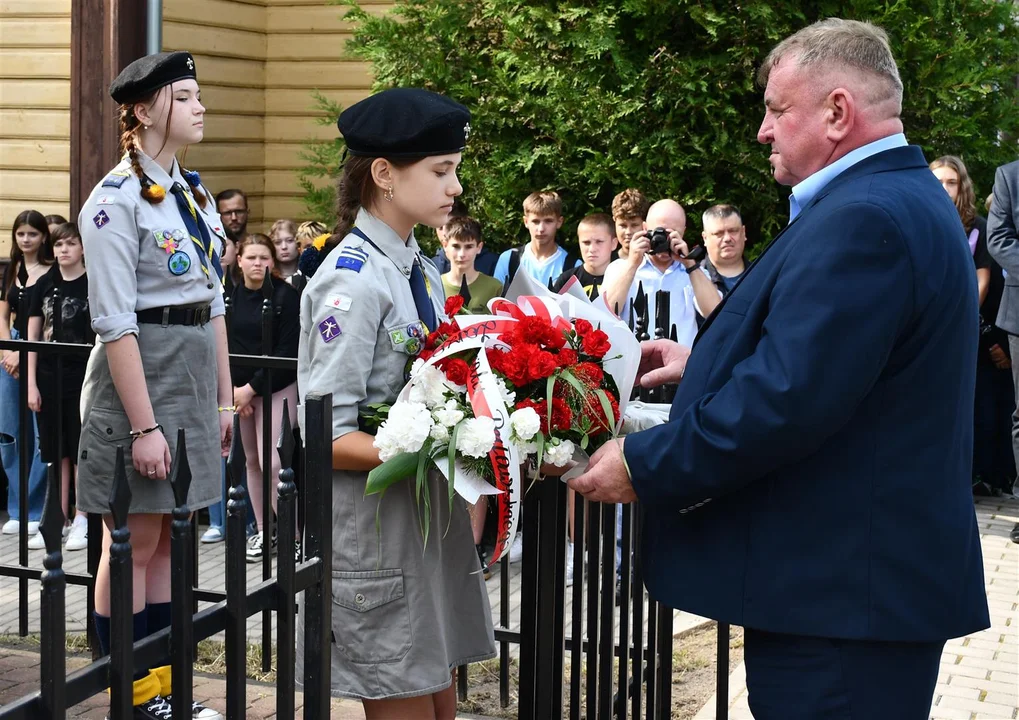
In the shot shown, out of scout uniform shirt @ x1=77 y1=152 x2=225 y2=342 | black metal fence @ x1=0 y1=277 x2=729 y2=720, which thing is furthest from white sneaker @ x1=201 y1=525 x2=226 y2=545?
black metal fence @ x1=0 y1=277 x2=729 y2=720

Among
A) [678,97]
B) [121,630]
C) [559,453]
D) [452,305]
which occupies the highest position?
[678,97]

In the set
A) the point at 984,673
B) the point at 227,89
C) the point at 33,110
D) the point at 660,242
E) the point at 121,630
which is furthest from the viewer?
the point at 227,89

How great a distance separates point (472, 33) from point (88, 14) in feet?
9.21

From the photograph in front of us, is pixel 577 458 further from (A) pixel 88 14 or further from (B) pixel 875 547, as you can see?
(A) pixel 88 14

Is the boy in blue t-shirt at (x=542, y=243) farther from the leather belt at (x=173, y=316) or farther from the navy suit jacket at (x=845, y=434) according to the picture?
the navy suit jacket at (x=845, y=434)

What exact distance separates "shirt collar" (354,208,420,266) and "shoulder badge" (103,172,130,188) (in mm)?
1227

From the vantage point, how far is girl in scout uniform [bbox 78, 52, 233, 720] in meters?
3.68

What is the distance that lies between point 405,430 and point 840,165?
100 cm

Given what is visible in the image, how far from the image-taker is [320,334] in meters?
Answer: 2.69

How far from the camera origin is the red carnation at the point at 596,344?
8.48 ft

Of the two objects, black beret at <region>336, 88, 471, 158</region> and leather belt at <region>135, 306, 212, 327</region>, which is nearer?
black beret at <region>336, 88, 471, 158</region>

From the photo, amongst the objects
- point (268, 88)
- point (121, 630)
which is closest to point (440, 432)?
point (121, 630)

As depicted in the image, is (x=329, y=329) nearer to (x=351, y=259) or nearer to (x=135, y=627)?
(x=351, y=259)

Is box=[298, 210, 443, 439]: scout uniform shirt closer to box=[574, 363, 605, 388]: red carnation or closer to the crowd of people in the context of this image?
the crowd of people
